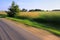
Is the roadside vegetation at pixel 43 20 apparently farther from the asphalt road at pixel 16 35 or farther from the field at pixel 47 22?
the asphalt road at pixel 16 35

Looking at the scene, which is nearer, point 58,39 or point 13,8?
point 58,39

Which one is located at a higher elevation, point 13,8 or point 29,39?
point 29,39

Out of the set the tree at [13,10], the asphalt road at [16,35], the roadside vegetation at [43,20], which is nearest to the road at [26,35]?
the asphalt road at [16,35]

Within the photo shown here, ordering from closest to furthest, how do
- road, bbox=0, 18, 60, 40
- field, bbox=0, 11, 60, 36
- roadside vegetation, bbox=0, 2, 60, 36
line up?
road, bbox=0, 18, 60, 40
field, bbox=0, 11, 60, 36
roadside vegetation, bbox=0, 2, 60, 36

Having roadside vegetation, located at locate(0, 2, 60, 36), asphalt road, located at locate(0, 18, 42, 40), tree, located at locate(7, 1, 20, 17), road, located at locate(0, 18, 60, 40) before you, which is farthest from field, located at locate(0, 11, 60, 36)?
tree, located at locate(7, 1, 20, 17)

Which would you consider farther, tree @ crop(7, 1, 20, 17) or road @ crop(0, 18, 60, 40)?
tree @ crop(7, 1, 20, 17)

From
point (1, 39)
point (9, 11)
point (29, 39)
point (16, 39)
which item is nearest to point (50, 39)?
point (29, 39)

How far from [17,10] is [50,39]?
220 ft

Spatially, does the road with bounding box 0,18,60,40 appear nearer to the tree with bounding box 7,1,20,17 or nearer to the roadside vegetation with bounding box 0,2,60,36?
the roadside vegetation with bounding box 0,2,60,36

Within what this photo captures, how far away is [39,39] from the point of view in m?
11.7

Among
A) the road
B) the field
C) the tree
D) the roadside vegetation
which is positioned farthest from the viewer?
the tree

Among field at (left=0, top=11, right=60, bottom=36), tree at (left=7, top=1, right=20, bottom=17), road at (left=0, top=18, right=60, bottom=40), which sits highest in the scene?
road at (left=0, top=18, right=60, bottom=40)

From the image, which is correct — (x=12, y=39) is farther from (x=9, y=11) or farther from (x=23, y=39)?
(x=9, y=11)

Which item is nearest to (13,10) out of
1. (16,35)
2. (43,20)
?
(43,20)
